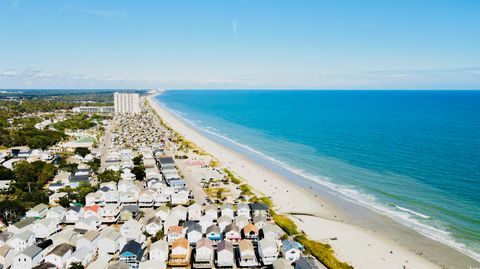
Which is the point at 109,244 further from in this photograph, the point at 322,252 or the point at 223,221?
the point at 322,252

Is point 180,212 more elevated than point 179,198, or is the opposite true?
point 179,198

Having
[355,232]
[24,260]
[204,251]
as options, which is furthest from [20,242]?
[355,232]

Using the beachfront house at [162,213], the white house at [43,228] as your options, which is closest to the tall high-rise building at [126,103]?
the beachfront house at [162,213]

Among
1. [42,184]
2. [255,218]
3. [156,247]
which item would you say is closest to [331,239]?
[255,218]

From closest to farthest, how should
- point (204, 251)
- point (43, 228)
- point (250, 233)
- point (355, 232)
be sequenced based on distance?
point (204, 251)
point (43, 228)
point (250, 233)
point (355, 232)

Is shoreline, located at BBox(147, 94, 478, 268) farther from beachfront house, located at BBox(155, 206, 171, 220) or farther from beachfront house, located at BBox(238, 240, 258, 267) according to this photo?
beachfront house, located at BBox(155, 206, 171, 220)

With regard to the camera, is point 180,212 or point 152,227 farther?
point 180,212

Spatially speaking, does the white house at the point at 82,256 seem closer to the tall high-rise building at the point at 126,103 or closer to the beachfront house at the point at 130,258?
the beachfront house at the point at 130,258

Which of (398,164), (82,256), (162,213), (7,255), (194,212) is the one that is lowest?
(7,255)
